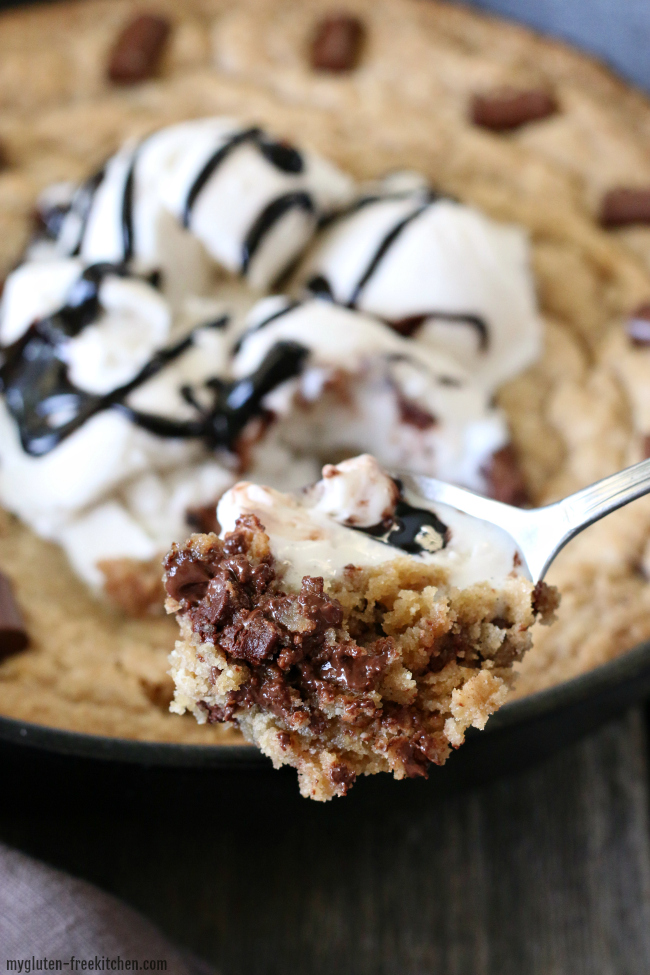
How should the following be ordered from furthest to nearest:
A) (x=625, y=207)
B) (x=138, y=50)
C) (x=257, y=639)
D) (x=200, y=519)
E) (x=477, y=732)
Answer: (x=138, y=50) < (x=625, y=207) < (x=200, y=519) < (x=477, y=732) < (x=257, y=639)

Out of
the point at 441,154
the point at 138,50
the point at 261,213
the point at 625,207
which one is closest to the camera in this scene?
the point at 261,213

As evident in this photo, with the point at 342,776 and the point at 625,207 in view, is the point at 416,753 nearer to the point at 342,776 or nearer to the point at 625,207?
the point at 342,776

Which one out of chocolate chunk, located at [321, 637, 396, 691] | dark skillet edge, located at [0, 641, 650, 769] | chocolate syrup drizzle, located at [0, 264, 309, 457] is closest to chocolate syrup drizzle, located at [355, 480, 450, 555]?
chocolate chunk, located at [321, 637, 396, 691]

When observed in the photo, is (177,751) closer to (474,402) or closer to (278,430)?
(278,430)

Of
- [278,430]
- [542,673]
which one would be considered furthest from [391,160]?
[542,673]

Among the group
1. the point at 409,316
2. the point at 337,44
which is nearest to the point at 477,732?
the point at 409,316

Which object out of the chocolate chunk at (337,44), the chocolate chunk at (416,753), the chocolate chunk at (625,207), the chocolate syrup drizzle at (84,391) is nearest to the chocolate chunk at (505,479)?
the chocolate syrup drizzle at (84,391)

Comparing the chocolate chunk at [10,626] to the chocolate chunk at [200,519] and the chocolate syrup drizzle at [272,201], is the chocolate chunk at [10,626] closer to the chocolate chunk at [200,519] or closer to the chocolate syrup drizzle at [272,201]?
the chocolate chunk at [200,519]
